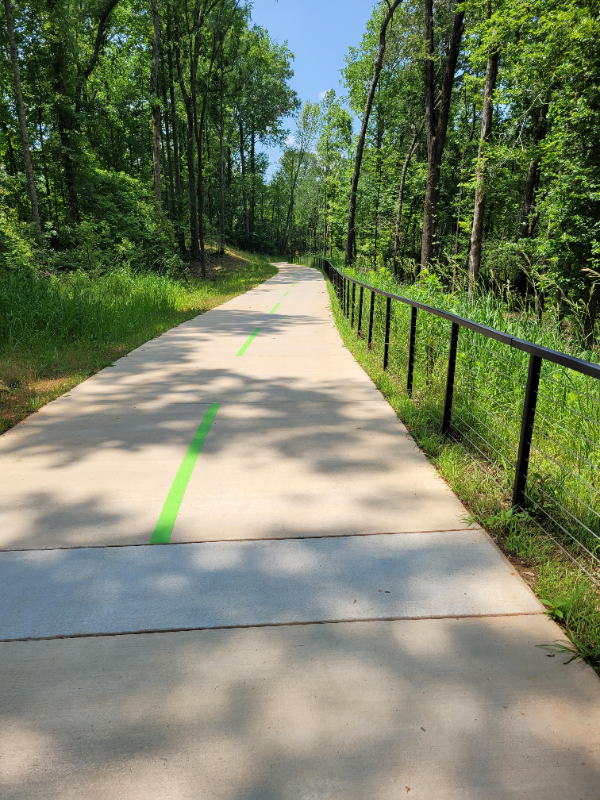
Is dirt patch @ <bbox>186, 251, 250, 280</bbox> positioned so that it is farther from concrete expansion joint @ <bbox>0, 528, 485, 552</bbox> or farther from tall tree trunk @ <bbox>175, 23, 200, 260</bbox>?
concrete expansion joint @ <bbox>0, 528, 485, 552</bbox>

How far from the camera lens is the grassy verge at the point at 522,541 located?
2734mm

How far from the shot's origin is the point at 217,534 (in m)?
3.77

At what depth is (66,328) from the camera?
10.8 m

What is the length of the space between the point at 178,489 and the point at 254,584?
1.56 metres

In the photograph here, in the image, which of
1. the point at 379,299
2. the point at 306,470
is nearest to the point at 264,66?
the point at 379,299

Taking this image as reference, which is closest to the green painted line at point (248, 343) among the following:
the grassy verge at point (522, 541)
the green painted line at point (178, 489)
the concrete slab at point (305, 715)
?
the green painted line at point (178, 489)

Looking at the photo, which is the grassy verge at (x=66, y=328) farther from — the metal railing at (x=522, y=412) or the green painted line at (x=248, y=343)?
the metal railing at (x=522, y=412)

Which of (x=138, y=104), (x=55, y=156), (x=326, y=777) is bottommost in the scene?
(x=326, y=777)

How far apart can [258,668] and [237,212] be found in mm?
69486

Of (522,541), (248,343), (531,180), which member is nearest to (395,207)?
(531,180)

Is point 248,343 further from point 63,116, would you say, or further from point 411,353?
point 63,116

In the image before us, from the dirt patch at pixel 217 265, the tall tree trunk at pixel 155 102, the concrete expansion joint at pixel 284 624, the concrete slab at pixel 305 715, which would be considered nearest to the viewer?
the concrete slab at pixel 305 715

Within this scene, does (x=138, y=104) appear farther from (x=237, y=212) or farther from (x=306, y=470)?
(x=306, y=470)

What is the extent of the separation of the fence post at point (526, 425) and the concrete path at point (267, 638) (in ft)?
1.49
